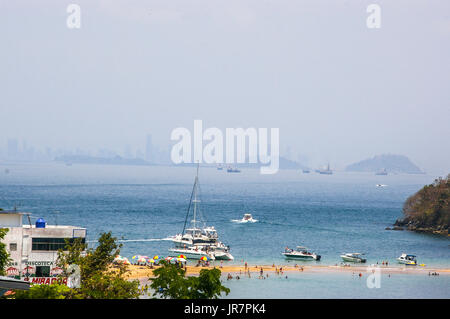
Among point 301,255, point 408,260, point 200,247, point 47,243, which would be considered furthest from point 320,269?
point 47,243

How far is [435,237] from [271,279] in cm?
4244

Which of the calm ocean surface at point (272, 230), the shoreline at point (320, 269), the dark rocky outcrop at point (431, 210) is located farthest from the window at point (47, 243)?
the dark rocky outcrop at point (431, 210)

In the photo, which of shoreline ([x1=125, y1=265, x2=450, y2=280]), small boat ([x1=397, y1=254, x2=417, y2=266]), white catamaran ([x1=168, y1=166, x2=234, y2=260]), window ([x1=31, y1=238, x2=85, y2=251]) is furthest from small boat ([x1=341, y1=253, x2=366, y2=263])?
window ([x1=31, y1=238, x2=85, y2=251])

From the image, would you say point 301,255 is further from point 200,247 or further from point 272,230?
point 272,230

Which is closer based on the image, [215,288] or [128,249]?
[215,288]

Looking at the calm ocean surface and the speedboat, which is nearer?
the calm ocean surface

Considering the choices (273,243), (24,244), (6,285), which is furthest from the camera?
(273,243)

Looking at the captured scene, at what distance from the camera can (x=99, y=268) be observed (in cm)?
3036

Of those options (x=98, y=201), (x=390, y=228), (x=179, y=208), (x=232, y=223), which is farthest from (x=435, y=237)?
(x=98, y=201)

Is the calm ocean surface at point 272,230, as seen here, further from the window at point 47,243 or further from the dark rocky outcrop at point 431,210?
the window at point 47,243

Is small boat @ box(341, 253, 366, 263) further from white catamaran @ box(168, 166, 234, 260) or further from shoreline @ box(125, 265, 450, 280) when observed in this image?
white catamaran @ box(168, 166, 234, 260)
